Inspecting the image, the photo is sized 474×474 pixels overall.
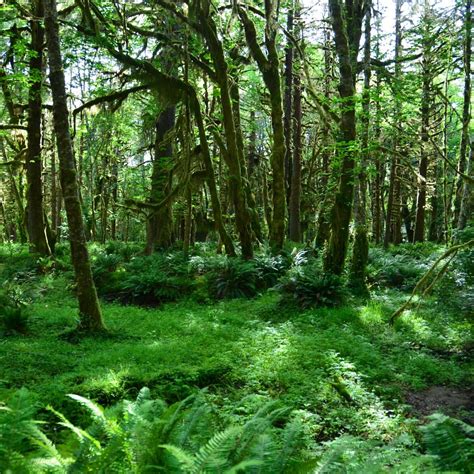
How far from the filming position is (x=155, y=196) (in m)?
16.3

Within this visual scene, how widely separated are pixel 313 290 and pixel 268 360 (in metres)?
3.78

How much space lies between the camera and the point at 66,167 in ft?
25.9

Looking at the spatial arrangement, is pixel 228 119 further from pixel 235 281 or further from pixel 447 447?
pixel 447 447

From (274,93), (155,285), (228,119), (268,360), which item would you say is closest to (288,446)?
(268,360)

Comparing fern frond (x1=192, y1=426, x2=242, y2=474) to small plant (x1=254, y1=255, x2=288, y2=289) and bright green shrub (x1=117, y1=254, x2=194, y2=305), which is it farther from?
small plant (x1=254, y1=255, x2=288, y2=289)

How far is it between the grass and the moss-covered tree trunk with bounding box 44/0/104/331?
89cm

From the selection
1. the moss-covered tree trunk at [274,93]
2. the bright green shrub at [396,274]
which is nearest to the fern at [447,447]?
the bright green shrub at [396,274]

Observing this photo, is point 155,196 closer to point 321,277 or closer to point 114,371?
point 321,277

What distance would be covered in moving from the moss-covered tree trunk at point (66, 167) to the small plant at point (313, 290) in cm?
440

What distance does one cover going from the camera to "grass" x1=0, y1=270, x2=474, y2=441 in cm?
560

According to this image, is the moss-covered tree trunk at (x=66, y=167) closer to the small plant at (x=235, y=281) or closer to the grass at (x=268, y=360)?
the grass at (x=268, y=360)

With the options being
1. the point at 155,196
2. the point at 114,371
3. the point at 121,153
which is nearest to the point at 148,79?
the point at 155,196

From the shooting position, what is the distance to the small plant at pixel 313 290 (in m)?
10.1

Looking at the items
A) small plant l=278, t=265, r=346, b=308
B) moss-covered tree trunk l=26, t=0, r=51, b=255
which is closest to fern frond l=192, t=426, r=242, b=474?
small plant l=278, t=265, r=346, b=308
